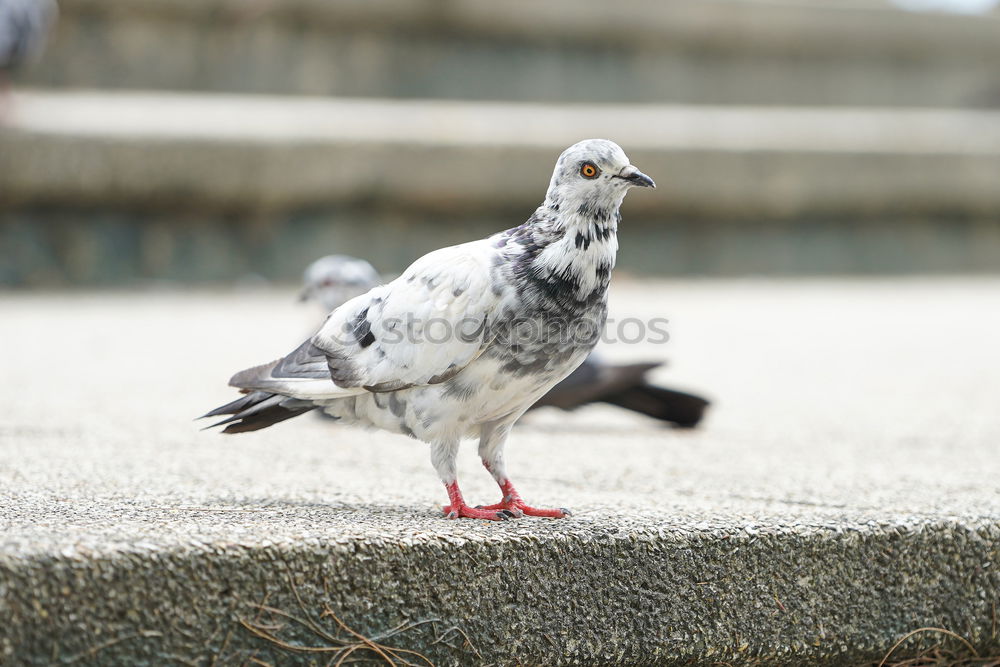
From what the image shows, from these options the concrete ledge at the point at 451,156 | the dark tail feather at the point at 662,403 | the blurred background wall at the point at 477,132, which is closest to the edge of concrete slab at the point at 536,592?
the dark tail feather at the point at 662,403

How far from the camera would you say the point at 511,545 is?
1584mm

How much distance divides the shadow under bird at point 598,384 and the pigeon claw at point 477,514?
129 cm

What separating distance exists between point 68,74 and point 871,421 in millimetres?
5547

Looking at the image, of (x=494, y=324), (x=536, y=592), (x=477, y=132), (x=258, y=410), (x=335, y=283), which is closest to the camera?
(x=536, y=592)

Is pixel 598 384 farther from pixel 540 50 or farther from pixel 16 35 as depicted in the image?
pixel 540 50

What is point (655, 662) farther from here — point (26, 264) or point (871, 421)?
point (26, 264)

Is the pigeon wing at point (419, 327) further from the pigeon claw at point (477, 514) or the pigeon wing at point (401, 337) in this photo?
the pigeon claw at point (477, 514)

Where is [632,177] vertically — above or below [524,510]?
above

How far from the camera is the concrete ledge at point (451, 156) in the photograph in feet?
18.4

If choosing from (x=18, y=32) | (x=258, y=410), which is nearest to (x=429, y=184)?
(x=18, y=32)

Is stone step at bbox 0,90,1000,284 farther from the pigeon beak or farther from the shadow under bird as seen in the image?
the pigeon beak

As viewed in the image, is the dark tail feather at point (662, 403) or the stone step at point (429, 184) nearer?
the dark tail feather at point (662, 403)

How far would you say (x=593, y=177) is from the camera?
67.8 inches

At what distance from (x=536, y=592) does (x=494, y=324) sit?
39 centimetres
